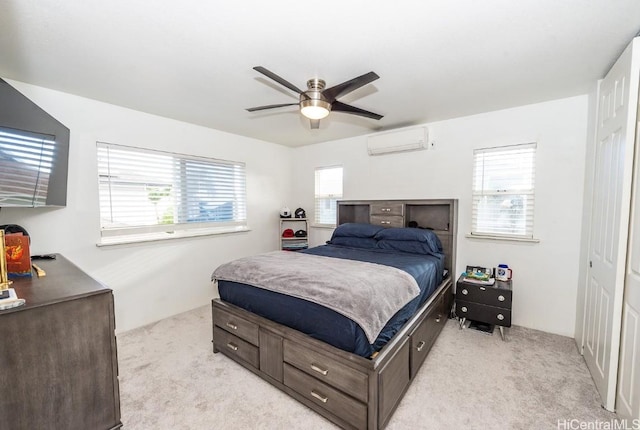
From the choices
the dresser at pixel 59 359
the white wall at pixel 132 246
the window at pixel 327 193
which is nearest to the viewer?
the dresser at pixel 59 359

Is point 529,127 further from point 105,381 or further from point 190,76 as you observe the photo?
point 105,381

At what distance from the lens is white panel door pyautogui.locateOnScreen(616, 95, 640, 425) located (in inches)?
59.8

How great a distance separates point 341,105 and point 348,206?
2.34 m

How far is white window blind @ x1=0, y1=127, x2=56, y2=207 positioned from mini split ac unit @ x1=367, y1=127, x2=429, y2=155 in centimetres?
349

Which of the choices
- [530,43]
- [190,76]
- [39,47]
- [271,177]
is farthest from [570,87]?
[39,47]

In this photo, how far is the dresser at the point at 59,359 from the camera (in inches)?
45.4

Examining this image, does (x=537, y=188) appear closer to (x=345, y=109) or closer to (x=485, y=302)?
(x=485, y=302)

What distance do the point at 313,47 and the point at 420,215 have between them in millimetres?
2661

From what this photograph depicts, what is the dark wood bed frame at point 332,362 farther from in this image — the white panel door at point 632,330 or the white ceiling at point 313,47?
the white ceiling at point 313,47

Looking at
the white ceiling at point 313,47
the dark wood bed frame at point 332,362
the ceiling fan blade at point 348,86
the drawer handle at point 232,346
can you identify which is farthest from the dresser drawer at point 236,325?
the white ceiling at point 313,47

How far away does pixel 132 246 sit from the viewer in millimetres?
3080

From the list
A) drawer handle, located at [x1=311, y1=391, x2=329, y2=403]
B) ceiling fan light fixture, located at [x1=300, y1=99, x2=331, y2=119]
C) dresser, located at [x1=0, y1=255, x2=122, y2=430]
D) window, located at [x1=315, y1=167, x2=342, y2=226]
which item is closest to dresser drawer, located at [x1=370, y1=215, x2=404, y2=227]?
window, located at [x1=315, y1=167, x2=342, y2=226]

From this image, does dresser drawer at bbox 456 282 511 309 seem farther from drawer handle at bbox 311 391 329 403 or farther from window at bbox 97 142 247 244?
window at bbox 97 142 247 244

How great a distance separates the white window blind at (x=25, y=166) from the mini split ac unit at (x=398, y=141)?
3486mm
